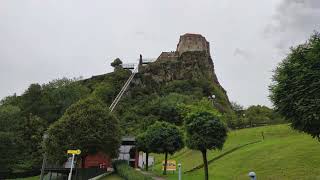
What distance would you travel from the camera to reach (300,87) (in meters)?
26.6

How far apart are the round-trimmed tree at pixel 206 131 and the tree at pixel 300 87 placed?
631 centimetres

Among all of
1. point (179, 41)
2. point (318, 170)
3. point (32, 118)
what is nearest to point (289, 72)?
point (318, 170)

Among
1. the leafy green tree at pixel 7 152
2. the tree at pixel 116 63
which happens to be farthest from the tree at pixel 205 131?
the tree at pixel 116 63

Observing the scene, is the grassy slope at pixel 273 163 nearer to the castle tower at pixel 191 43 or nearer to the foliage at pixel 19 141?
the foliage at pixel 19 141

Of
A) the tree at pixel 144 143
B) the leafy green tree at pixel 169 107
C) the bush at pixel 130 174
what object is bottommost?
the bush at pixel 130 174

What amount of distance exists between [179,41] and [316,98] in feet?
512

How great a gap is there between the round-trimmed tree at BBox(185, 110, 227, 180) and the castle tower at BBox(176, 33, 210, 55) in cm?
13608

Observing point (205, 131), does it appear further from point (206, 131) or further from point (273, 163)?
point (273, 163)

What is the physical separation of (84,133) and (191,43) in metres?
127

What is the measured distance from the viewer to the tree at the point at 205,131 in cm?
3434

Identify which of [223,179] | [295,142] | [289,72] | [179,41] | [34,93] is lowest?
[223,179]

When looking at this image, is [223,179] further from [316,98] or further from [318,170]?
[316,98]

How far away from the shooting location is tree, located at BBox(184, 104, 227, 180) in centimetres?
3434

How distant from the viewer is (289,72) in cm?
2809
